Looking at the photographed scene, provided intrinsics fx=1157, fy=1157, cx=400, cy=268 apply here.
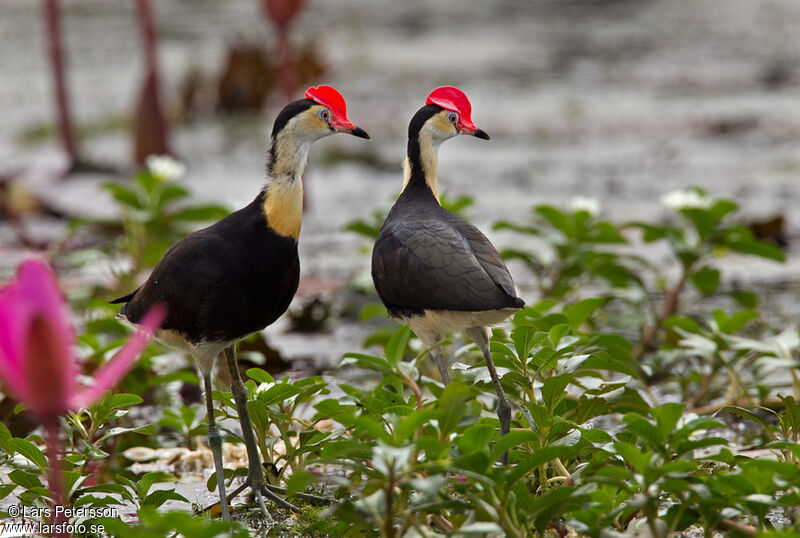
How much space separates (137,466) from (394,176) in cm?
505

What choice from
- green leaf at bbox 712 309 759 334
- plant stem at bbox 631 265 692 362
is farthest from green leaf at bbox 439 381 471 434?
plant stem at bbox 631 265 692 362

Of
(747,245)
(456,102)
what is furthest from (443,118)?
(747,245)

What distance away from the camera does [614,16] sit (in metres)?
14.6

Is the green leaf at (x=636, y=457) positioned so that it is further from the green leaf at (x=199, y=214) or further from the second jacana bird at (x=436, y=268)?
the green leaf at (x=199, y=214)

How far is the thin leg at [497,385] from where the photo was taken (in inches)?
116

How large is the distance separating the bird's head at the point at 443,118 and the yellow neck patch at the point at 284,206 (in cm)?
50

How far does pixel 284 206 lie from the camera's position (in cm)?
303

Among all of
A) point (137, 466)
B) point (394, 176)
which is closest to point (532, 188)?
point (394, 176)

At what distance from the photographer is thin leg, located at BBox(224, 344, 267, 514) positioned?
9.96ft

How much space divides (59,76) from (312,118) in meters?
5.07

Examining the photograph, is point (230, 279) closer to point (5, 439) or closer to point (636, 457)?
point (5, 439)

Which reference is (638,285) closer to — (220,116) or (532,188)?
(532,188)

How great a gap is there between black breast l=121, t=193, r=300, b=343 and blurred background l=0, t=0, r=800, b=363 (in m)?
1.36

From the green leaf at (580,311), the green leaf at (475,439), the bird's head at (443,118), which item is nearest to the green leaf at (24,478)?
the green leaf at (475,439)
